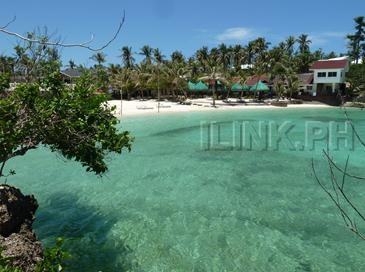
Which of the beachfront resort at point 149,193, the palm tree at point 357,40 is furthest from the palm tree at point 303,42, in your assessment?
the beachfront resort at point 149,193

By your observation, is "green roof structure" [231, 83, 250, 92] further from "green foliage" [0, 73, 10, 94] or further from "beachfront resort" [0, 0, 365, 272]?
"green foliage" [0, 73, 10, 94]

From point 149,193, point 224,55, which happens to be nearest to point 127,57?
point 224,55

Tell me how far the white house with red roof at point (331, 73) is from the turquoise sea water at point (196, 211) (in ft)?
119

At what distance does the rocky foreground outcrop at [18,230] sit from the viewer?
687 centimetres

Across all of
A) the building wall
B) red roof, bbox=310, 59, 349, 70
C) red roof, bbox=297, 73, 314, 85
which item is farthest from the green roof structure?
red roof, bbox=310, 59, 349, 70

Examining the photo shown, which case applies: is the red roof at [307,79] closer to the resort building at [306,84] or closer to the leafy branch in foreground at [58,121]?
the resort building at [306,84]

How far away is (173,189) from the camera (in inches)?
561

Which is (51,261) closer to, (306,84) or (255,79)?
(255,79)

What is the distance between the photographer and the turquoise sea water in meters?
8.81

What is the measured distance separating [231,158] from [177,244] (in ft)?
34.6

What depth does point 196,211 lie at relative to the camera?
39.0ft

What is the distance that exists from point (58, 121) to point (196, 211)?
228 inches

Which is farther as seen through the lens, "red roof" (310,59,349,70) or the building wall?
the building wall

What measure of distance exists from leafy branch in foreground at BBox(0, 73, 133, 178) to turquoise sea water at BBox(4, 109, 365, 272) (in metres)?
1.74
